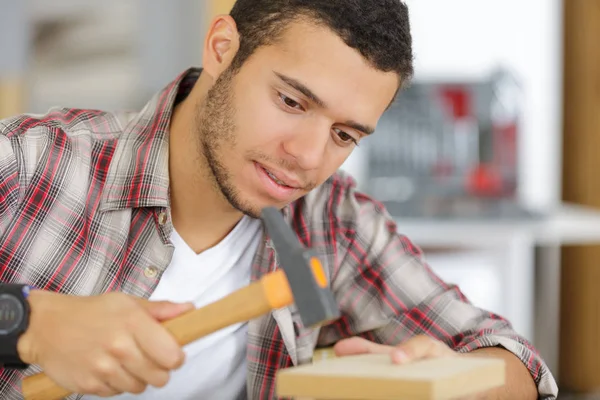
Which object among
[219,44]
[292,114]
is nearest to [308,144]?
[292,114]

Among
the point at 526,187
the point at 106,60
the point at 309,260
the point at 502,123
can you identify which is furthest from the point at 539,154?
the point at 309,260

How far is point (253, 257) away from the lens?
57.1 inches

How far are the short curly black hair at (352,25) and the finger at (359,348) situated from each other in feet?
1.30

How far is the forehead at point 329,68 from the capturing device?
46.0 inches

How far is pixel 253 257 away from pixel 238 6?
43 centimetres

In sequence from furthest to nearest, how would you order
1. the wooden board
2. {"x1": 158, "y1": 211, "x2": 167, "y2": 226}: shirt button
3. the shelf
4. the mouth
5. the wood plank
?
the wood plank, the shelf, {"x1": 158, "y1": 211, "x2": 167, "y2": 226}: shirt button, the mouth, the wooden board

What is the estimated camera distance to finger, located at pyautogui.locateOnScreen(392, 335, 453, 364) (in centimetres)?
96

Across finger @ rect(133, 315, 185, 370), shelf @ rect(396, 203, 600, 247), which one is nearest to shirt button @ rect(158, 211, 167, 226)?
finger @ rect(133, 315, 185, 370)

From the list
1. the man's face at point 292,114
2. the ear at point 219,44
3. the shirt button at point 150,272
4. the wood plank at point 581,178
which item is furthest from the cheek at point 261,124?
the wood plank at point 581,178

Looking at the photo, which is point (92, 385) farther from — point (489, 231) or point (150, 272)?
point (489, 231)

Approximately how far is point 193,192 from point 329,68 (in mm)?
362

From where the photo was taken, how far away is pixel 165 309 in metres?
0.94

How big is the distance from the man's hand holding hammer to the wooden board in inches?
5.4

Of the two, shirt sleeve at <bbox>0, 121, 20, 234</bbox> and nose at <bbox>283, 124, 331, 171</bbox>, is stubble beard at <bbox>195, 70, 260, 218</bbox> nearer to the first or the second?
nose at <bbox>283, 124, 331, 171</bbox>
